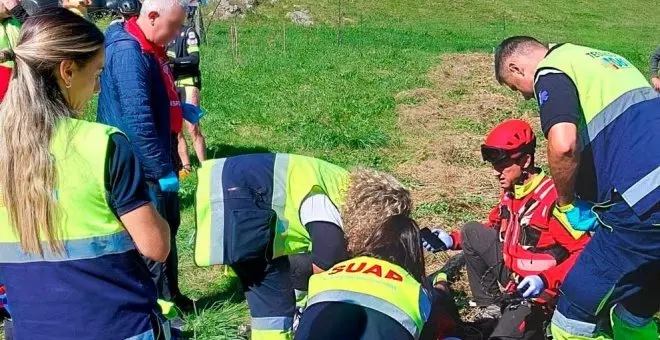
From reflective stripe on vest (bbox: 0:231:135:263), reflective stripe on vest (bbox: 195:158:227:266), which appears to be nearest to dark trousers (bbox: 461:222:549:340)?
reflective stripe on vest (bbox: 195:158:227:266)

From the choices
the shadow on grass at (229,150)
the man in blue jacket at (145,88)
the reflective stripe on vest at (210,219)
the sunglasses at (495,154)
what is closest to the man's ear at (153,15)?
the man in blue jacket at (145,88)

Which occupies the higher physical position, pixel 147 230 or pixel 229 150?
pixel 147 230

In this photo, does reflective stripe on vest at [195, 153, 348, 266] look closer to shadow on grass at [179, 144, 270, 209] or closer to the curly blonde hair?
the curly blonde hair

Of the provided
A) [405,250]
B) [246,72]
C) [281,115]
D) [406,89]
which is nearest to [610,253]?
[405,250]

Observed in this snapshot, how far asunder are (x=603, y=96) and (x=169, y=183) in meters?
2.18

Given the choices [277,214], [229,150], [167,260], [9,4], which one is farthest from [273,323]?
[229,150]

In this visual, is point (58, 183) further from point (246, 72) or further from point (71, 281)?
point (246, 72)

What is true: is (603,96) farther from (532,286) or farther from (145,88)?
(145,88)

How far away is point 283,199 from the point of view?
3430 millimetres

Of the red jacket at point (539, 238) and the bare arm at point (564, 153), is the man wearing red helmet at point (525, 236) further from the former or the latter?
the bare arm at point (564, 153)

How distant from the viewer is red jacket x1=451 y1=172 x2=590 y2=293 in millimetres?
3947

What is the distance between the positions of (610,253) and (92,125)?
81.8 inches

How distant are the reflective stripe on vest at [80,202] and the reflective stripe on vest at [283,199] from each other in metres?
1.21

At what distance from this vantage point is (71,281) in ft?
7.40
